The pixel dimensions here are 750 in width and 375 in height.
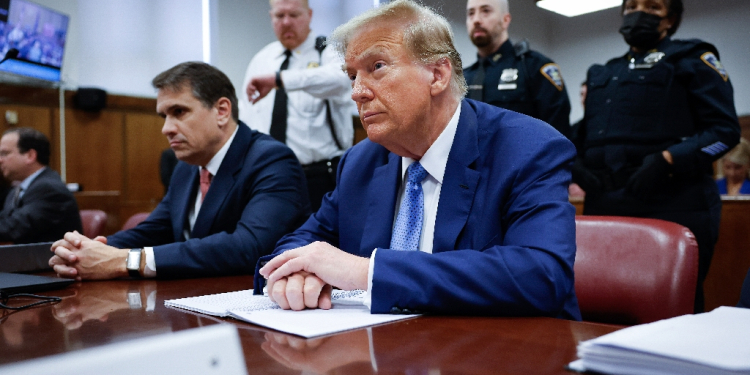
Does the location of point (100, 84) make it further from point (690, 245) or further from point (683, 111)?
point (690, 245)

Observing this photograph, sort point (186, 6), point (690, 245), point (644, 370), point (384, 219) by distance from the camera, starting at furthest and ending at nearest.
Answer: point (186, 6) < point (384, 219) < point (690, 245) < point (644, 370)

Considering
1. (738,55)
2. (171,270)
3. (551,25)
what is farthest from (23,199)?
(738,55)

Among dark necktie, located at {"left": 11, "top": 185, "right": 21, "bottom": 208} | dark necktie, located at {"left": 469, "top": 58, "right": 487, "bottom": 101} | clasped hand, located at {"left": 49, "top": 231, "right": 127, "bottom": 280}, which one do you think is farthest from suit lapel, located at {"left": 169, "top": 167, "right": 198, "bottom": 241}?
dark necktie, located at {"left": 11, "top": 185, "right": 21, "bottom": 208}

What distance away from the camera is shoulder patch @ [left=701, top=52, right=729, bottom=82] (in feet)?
7.73

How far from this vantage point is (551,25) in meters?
7.21

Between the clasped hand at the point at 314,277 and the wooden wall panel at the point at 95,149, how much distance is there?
628 cm

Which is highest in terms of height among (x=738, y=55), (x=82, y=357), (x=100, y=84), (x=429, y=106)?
(x=738, y=55)

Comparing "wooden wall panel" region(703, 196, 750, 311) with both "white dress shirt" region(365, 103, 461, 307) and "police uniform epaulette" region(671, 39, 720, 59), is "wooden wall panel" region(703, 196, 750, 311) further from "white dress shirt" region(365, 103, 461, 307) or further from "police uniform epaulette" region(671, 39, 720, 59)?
"white dress shirt" region(365, 103, 461, 307)

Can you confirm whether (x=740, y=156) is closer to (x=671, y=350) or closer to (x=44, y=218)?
(x=44, y=218)

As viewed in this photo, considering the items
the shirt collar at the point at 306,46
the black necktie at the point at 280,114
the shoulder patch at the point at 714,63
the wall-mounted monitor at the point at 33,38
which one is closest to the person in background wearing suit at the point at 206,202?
the black necktie at the point at 280,114

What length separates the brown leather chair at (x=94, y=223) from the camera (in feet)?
10.4

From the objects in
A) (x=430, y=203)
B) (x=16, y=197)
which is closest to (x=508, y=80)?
(x=430, y=203)

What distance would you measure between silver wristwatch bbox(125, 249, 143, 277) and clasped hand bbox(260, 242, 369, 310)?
61cm

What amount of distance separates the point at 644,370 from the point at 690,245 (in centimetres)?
72
